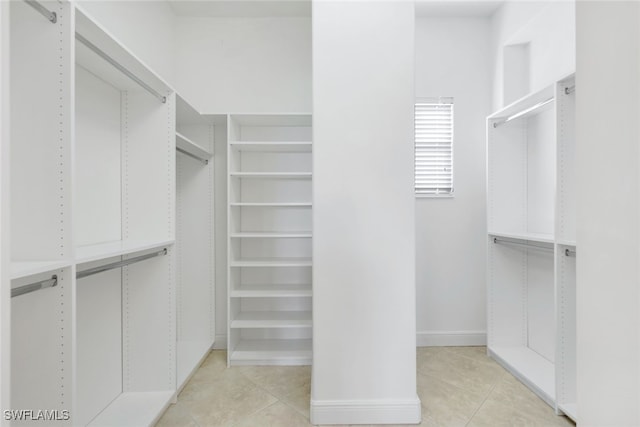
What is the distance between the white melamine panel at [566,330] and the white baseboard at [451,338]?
3.39 feet

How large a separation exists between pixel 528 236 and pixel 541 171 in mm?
633

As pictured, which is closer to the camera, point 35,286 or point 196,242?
point 35,286

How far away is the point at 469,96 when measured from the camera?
3020 mm

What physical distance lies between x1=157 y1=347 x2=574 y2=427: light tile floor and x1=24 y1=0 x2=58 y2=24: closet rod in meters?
1.96

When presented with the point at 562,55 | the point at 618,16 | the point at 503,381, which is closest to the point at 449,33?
the point at 562,55

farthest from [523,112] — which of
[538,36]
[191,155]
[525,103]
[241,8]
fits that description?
[191,155]

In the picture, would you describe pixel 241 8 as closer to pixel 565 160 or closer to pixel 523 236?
pixel 565 160

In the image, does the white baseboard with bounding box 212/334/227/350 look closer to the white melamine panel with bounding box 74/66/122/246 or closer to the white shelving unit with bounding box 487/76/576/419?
the white melamine panel with bounding box 74/66/122/246

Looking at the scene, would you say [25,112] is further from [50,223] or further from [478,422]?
[478,422]

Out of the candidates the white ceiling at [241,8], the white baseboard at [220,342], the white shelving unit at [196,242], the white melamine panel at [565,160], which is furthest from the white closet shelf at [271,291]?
the white ceiling at [241,8]

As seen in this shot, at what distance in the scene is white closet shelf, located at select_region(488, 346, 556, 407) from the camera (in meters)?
2.10

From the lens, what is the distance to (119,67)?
1.65 m

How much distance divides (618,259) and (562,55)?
2.58 meters

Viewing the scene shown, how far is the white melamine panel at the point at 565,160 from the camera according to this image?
197cm
